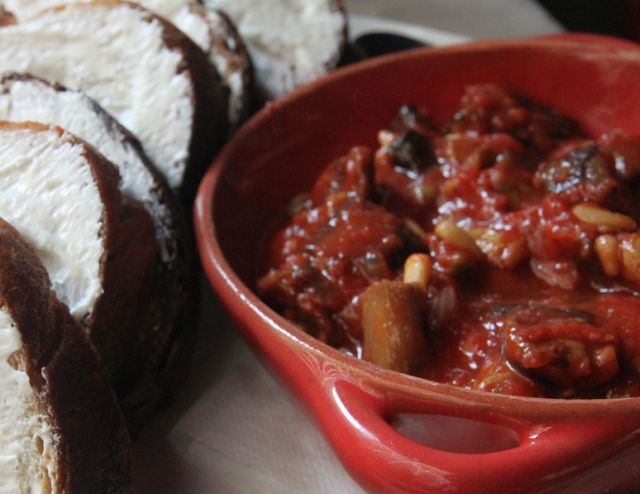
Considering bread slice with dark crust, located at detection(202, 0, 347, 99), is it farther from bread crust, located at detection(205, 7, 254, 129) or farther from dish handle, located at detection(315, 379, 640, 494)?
dish handle, located at detection(315, 379, 640, 494)

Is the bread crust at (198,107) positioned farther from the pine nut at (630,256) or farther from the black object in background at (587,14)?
the black object in background at (587,14)

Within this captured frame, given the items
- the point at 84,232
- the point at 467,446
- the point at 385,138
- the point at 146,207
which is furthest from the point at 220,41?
the point at 467,446

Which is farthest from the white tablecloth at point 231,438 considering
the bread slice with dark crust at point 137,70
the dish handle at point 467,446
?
the bread slice with dark crust at point 137,70

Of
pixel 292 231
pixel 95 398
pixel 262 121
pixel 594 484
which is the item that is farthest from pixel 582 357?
pixel 262 121

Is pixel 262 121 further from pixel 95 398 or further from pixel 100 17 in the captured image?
pixel 95 398

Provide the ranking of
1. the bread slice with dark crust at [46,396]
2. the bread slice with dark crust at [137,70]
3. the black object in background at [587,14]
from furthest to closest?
the black object in background at [587,14]
the bread slice with dark crust at [137,70]
the bread slice with dark crust at [46,396]

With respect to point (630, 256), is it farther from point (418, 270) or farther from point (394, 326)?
point (394, 326)
